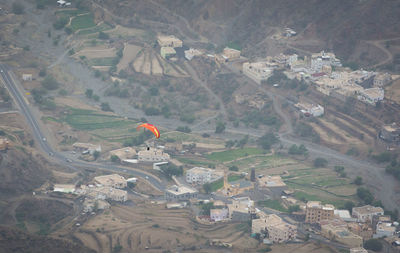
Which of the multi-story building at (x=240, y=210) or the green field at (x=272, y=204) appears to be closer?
the multi-story building at (x=240, y=210)

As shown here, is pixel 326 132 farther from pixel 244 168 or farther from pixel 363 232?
pixel 363 232

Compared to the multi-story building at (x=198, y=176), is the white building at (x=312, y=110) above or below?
above

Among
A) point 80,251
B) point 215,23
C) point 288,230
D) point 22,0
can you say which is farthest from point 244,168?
point 22,0

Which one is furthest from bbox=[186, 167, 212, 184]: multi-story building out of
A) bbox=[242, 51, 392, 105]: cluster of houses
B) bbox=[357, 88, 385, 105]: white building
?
bbox=[357, 88, 385, 105]: white building

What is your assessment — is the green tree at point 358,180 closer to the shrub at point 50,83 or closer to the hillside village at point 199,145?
the hillside village at point 199,145

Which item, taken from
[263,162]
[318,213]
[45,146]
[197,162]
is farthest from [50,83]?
[318,213]

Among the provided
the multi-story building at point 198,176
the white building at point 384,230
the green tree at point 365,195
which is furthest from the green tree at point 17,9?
the white building at point 384,230

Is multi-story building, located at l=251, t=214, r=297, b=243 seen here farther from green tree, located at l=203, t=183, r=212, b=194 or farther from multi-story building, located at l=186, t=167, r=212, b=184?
multi-story building, located at l=186, t=167, r=212, b=184
